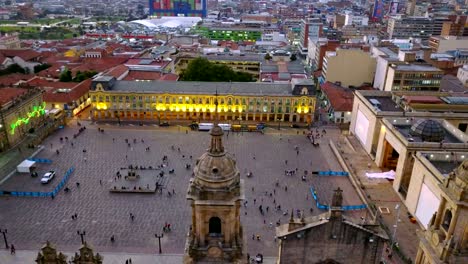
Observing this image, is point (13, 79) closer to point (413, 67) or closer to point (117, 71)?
point (117, 71)

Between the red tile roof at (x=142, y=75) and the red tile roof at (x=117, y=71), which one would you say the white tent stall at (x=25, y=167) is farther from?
the red tile roof at (x=142, y=75)

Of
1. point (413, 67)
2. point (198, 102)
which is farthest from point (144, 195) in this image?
point (413, 67)

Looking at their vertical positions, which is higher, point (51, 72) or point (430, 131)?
point (430, 131)

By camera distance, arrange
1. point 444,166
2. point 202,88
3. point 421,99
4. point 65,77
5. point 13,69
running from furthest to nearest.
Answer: point 13,69, point 65,77, point 202,88, point 421,99, point 444,166

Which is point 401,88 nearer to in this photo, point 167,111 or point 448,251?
point 167,111

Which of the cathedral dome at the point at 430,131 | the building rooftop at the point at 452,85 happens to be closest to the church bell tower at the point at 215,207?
the cathedral dome at the point at 430,131

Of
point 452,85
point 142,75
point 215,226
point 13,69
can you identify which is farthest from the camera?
point 13,69

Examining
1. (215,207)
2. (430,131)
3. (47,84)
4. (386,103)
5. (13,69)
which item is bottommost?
(13,69)

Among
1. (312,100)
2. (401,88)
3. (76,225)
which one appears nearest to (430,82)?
(401,88)

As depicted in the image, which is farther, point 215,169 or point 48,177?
point 48,177
